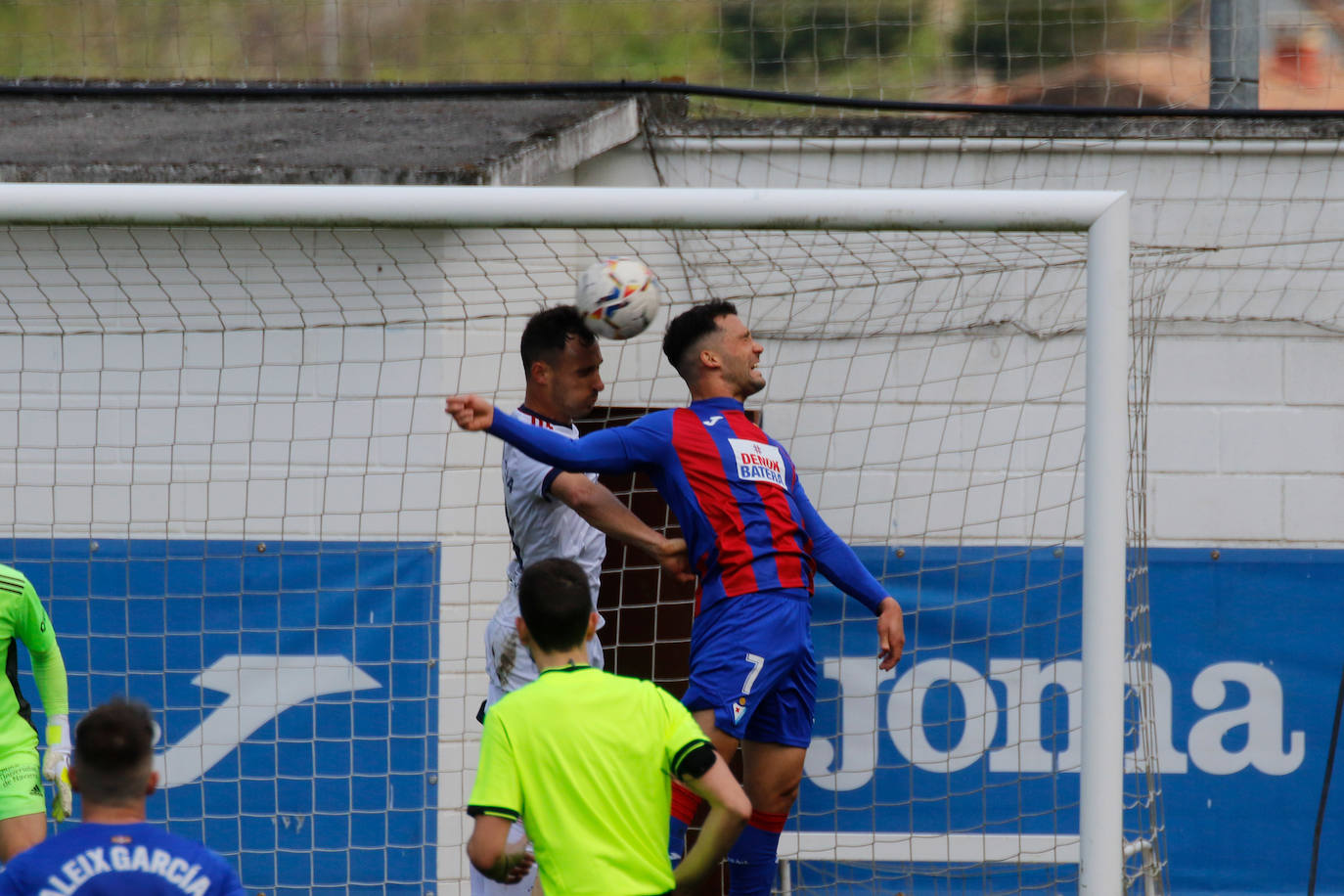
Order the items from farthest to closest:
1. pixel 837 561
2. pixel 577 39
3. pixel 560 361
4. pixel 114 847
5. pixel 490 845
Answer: pixel 577 39, pixel 837 561, pixel 560 361, pixel 490 845, pixel 114 847

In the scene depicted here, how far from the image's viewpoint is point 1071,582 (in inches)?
201

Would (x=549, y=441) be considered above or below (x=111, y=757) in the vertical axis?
above

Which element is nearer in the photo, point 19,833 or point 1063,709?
point 19,833

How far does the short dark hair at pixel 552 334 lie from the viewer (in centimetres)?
380

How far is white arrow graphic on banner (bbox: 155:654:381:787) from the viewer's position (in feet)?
16.2

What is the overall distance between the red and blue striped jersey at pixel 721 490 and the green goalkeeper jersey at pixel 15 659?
1.91m

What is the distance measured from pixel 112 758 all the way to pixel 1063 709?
377 centimetres

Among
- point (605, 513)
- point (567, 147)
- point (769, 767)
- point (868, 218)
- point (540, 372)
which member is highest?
point (567, 147)

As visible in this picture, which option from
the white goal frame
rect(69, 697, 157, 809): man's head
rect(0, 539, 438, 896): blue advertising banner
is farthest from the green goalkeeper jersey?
rect(69, 697, 157, 809): man's head

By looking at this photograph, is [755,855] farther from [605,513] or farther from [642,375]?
[642,375]

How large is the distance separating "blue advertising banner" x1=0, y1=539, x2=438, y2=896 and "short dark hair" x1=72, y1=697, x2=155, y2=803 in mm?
2485

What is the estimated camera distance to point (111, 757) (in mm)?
2373

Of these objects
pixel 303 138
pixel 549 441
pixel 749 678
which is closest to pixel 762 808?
pixel 749 678

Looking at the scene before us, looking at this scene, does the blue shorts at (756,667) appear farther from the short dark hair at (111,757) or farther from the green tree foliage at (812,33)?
the green tree foliage at (812,33)
